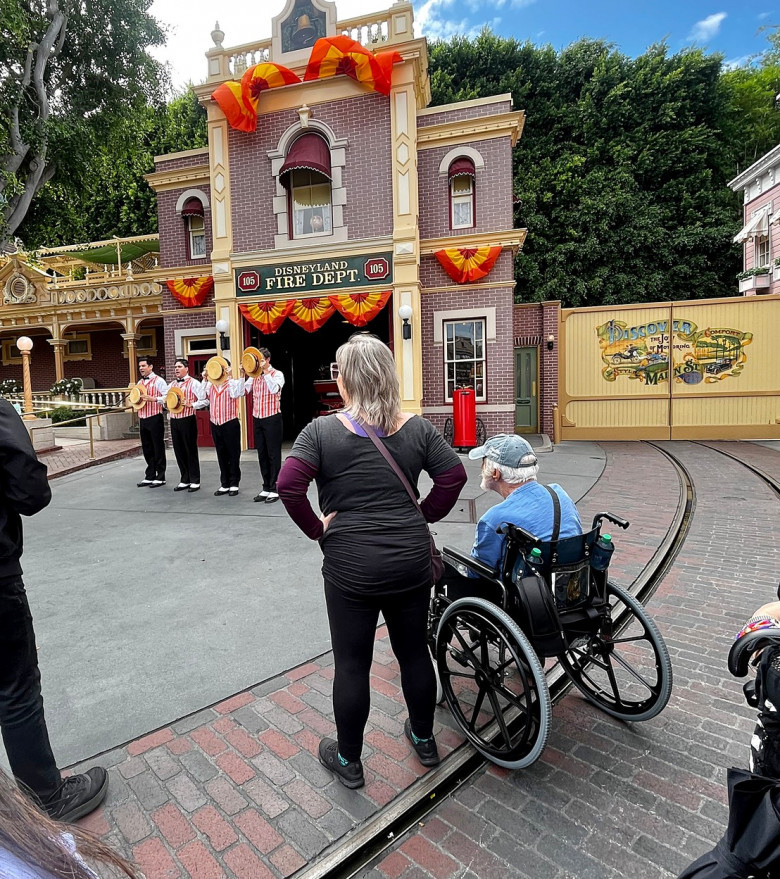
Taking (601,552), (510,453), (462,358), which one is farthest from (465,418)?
(601,552)

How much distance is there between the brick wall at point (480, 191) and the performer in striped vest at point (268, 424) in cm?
584

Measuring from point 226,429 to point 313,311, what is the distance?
14.7 feet

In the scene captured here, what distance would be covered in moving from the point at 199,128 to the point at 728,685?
28.1m

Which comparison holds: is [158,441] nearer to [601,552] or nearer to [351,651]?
[351,651]

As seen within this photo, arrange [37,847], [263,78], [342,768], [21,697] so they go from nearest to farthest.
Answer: [37,847] → [21,697] → [342,768] → [263,78]

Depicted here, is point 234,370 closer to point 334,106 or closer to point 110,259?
point 334,106

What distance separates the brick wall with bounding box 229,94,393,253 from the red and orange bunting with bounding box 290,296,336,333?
4.91ft

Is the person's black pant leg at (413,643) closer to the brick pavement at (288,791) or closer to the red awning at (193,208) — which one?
the brick pavement at (288,791)

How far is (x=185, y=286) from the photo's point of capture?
40.4 ft

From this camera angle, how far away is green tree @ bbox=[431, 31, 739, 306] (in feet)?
67.4

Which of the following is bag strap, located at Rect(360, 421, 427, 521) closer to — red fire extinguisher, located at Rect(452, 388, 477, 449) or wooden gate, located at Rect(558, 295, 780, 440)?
red fire extinguisher, located at Rect(452, 388, 477, 449)

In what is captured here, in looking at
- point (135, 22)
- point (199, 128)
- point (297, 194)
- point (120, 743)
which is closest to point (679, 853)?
point (120, 743)

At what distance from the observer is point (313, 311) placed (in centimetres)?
1128

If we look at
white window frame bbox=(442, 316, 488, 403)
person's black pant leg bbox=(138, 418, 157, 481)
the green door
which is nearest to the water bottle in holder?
person's black pant leg bbox=(138, 418, 157, 481)
